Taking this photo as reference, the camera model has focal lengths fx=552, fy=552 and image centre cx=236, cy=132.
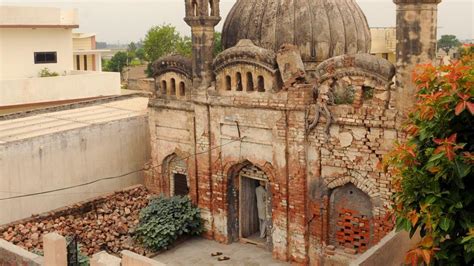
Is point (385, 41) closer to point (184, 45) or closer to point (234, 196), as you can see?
point (184, 45)

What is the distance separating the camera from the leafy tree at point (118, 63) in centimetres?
5897

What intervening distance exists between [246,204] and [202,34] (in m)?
4.22

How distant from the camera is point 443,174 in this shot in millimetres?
5355

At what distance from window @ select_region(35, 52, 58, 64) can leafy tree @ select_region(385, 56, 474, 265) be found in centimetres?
2159

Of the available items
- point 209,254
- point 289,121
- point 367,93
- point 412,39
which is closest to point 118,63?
point 209,254

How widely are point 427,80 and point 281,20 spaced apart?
753 cm

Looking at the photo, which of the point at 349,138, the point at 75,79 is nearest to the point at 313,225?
the point at 349,138

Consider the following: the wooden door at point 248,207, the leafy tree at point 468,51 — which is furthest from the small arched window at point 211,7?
the leafy tree at point 468,51

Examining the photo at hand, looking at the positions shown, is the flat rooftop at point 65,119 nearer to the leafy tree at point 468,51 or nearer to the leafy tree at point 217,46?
the leafy tree at point 217,46

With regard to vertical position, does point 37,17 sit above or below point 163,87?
above

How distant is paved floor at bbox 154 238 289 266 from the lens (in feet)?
40.1

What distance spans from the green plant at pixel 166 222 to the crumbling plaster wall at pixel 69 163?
7.19 feet

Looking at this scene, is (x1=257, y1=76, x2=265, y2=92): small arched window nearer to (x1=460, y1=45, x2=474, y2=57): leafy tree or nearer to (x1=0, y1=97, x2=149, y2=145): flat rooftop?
(x1=0, y1=97, x2=149, y2=145): flat rooftop

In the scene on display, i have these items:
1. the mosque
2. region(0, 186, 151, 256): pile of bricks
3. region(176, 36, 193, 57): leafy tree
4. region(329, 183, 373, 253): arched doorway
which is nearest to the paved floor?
the mosque
